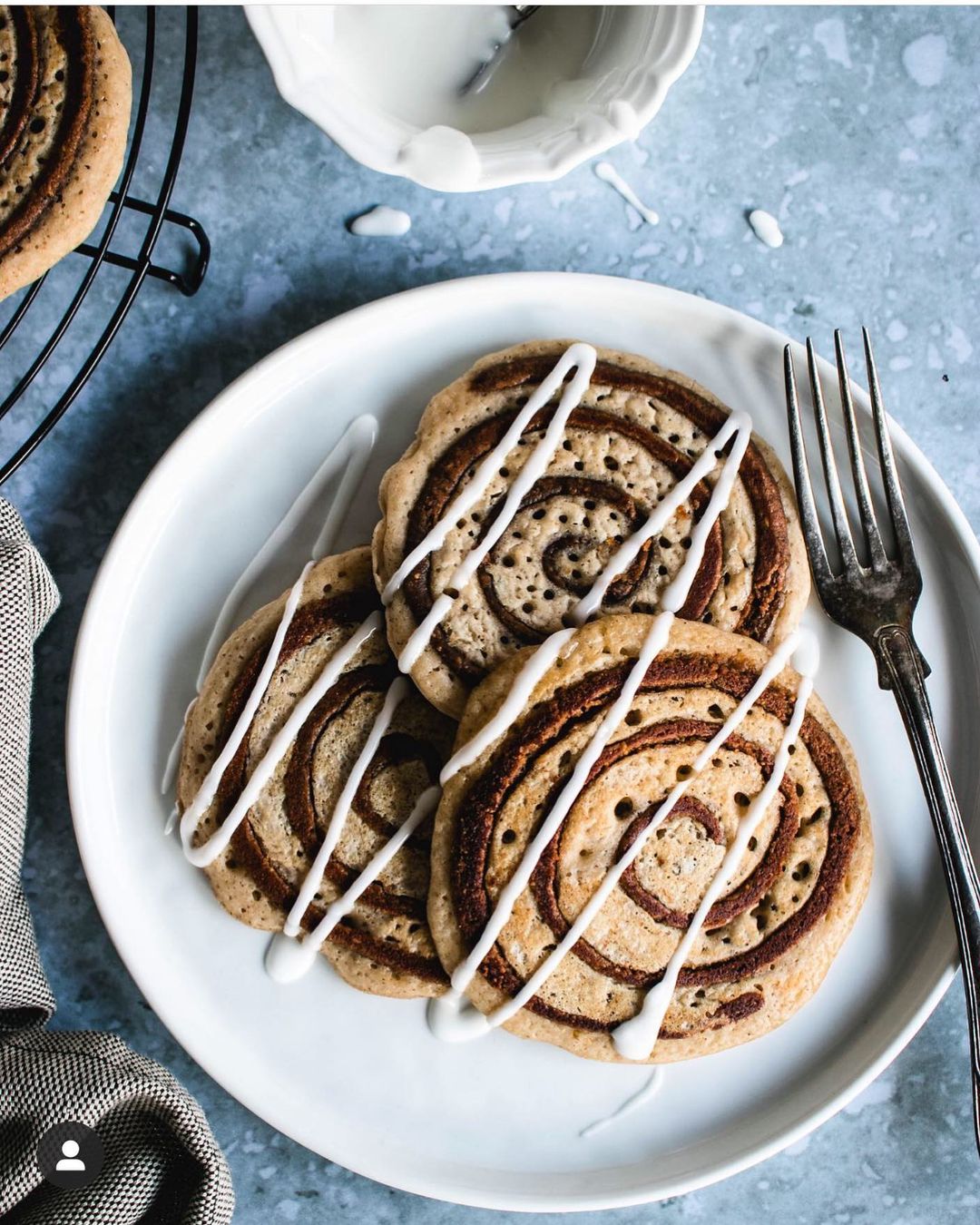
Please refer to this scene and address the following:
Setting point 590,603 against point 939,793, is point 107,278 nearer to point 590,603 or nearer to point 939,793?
point 590,603

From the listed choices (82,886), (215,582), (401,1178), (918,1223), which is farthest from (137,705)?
(918,1223)

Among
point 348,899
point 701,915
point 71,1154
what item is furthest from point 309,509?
point 71,1154

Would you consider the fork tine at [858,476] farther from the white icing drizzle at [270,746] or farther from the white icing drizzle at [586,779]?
the white icing drizzle at [270,746]

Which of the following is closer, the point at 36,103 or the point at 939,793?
the point at 36,103

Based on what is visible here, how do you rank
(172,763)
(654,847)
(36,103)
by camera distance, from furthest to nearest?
1. (172,763)
2. (654,847)
3. (36,103)

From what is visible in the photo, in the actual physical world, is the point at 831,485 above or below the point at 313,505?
above

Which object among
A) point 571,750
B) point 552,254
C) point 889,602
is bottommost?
point 571,750
